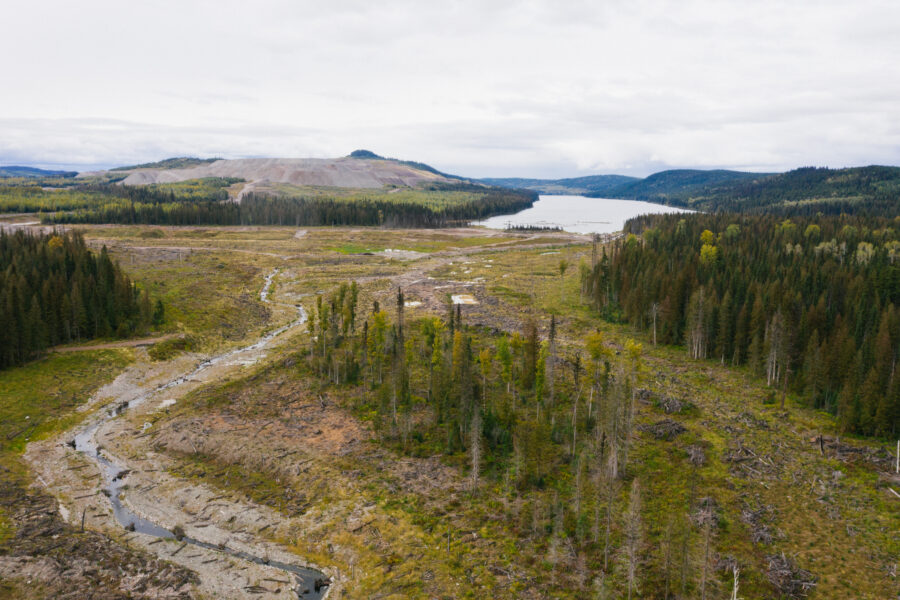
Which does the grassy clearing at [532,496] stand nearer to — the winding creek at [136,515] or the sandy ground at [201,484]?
the sandy ground at [201,484]

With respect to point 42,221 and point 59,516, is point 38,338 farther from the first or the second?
point 42,221

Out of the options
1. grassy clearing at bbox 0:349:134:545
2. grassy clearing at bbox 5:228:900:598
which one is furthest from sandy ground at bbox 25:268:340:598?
grassy clearing at bbox 5:228:900:598

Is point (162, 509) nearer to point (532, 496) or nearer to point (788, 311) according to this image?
point (532, 496)

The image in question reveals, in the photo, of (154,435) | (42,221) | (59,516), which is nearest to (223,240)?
(42,221)

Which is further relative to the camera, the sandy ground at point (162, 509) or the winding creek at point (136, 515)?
the sandy ground at point (162, 509)

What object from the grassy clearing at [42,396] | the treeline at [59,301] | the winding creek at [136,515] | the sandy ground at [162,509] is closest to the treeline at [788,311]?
the winding creek at [136,515]

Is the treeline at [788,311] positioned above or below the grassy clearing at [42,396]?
above
